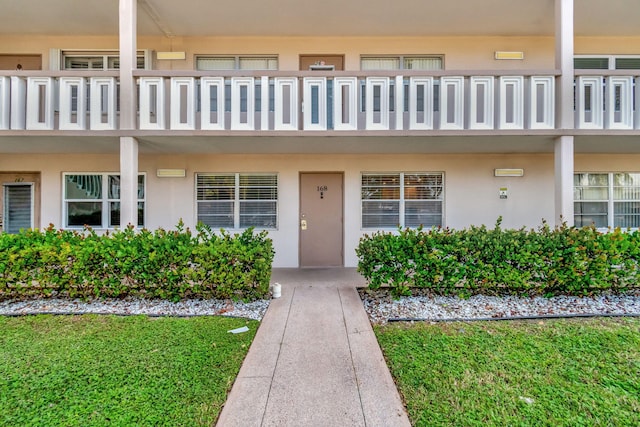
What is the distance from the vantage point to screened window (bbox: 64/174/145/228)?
779 cm

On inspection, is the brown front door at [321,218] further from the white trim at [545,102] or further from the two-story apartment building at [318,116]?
the white trim at [545,102]

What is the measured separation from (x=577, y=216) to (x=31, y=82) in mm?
12125

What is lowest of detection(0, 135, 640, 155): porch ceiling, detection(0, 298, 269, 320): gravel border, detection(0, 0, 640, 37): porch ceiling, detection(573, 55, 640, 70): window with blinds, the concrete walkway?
the concrete walkway

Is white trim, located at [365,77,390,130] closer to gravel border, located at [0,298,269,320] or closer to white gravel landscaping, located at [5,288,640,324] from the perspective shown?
white gravel landscaping, located at [5,288,640,324]

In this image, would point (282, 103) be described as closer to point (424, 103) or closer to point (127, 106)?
point (424, 103)

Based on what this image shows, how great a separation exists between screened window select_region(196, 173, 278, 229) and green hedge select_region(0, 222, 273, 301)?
2.78 m

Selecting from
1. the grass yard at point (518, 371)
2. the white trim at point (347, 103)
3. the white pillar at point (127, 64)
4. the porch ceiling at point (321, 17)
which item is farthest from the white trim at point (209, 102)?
the grass yard at point (518, 371)

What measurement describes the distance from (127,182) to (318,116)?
12.5 feet

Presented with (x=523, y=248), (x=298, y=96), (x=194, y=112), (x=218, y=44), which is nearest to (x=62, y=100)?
(x=194, y=112)

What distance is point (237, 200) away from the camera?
25.8 feet

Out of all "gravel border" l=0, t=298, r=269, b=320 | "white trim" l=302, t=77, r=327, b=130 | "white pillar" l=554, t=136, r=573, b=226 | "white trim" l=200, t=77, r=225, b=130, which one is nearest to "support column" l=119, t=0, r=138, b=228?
"white trim" l=200, t=77, r=225, b=130

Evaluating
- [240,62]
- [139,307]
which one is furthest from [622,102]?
[139,307]

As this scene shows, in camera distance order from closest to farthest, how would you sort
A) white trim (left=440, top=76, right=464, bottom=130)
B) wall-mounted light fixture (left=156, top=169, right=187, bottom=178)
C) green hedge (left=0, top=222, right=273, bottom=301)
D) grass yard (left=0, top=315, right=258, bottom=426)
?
1. grass yard (left=0, top=315, right=258, bottom=426)
2. green hedge (left=0, top=222, right=273, bottom=301)
3. white trim (left=440, top=76, right=464, bottom=130)
4. wall-mounted light fixture (left=156, top=169, right=187, bottom=178)

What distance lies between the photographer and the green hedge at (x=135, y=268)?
4945mm
